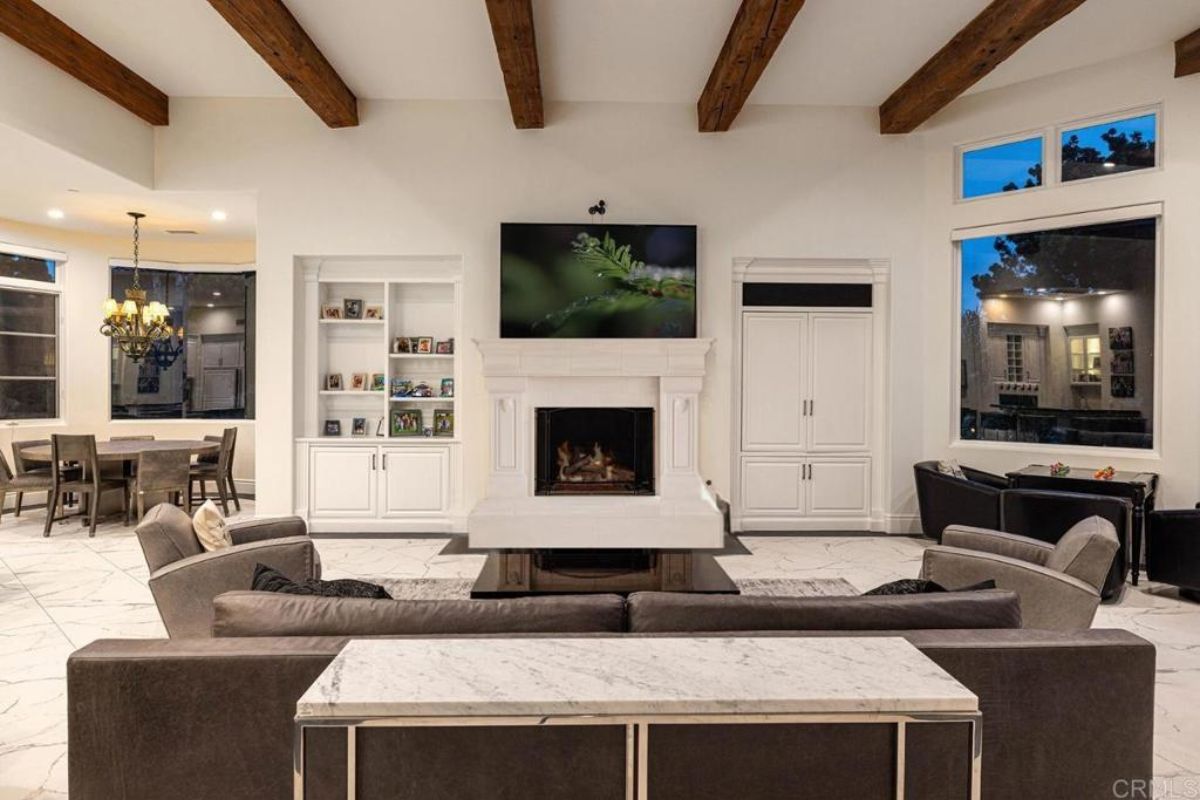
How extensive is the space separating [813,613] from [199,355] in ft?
27.8

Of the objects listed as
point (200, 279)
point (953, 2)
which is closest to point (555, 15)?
point (953, 2)

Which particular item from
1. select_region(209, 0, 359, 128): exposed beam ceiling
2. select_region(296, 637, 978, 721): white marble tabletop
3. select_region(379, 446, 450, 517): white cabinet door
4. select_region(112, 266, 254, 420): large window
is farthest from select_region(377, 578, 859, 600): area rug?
select_region(112, 266, 254, 420): large window

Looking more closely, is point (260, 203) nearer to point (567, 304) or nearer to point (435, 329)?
point (435, 329)

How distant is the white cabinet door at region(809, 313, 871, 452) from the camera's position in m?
6.18

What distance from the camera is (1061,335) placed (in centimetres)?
561

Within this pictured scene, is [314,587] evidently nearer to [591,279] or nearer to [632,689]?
→ [632,689]

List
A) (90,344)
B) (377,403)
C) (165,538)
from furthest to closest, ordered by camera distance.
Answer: (90,344) → (377,403) → (165,538)

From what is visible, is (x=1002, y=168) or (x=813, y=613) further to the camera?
(x=1002, y=168)

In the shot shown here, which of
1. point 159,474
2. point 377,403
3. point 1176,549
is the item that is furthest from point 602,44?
point 159,474

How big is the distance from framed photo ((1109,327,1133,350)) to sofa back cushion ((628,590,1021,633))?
462 cm

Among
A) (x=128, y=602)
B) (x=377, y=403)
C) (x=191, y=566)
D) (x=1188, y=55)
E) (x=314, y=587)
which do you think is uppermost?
(x=1188, y=55)

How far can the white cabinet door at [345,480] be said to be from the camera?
605cm

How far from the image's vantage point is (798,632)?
1.76 metres

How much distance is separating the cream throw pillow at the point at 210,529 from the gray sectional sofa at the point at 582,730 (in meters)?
1.32
